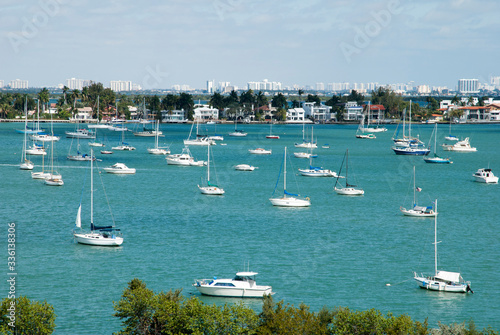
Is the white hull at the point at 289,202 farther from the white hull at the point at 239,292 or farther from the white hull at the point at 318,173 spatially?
the white hull at the point at 239,292

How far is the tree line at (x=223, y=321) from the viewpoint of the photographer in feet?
83.0

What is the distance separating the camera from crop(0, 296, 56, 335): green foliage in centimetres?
2525

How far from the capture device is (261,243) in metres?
48.0

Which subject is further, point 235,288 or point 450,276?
point 450,276

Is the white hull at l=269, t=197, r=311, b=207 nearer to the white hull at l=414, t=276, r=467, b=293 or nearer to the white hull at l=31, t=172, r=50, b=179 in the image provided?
the white hull at l=414, t=276, r=467, b=293

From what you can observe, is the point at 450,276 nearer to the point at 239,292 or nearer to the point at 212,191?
the point at 239,292

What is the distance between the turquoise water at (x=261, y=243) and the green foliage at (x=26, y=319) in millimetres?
5424

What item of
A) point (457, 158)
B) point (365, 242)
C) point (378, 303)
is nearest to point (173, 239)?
point (365, 242)

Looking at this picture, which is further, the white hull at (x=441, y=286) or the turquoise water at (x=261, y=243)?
the white hull at (x=441, y=286)

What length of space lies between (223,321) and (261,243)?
22018mm

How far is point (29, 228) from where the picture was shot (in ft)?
172

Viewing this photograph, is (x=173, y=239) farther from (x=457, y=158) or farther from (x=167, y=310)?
(x=457, y=158)

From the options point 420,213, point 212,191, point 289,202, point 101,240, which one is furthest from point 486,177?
point 101,240

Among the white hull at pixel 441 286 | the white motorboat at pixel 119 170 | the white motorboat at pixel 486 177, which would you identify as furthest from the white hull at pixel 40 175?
the white hull at pixel 441 286
